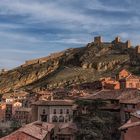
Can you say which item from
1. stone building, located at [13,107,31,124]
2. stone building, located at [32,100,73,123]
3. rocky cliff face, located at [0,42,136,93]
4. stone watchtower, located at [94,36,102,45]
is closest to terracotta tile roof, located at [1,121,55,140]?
stone building, located at [32,100,73,123]

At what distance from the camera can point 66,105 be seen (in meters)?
67.4

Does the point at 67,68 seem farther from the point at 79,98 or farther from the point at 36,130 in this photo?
the point at 36,130

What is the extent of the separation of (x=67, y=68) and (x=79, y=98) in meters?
88.3

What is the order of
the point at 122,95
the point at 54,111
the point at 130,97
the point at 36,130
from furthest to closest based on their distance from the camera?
the point at 54,111 → the point at 122,95 → the point at 130,97 → the point at 36,130

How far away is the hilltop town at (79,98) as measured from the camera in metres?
51.7

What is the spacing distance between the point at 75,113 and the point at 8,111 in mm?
42743

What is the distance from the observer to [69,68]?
154625 mm

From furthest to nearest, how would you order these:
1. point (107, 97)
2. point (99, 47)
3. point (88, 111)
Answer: point (99, 47), point (107, 97), point (88, 111)

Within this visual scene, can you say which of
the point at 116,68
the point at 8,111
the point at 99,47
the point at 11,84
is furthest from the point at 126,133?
the point at 11,84

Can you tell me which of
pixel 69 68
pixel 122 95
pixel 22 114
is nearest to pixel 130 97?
pixel 122 95

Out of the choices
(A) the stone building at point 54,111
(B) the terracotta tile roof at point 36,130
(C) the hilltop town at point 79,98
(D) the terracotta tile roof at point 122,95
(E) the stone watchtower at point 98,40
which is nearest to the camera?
(B) the terracotta tile roof at point 36,130

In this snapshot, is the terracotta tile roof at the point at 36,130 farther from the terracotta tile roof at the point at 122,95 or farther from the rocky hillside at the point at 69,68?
the rocky hillside at the point at 69,68

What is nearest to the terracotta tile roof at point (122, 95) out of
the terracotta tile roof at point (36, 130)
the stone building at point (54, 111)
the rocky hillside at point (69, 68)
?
the stone building at point (54, 111)

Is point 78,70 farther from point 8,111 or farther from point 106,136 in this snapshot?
point 106,136
